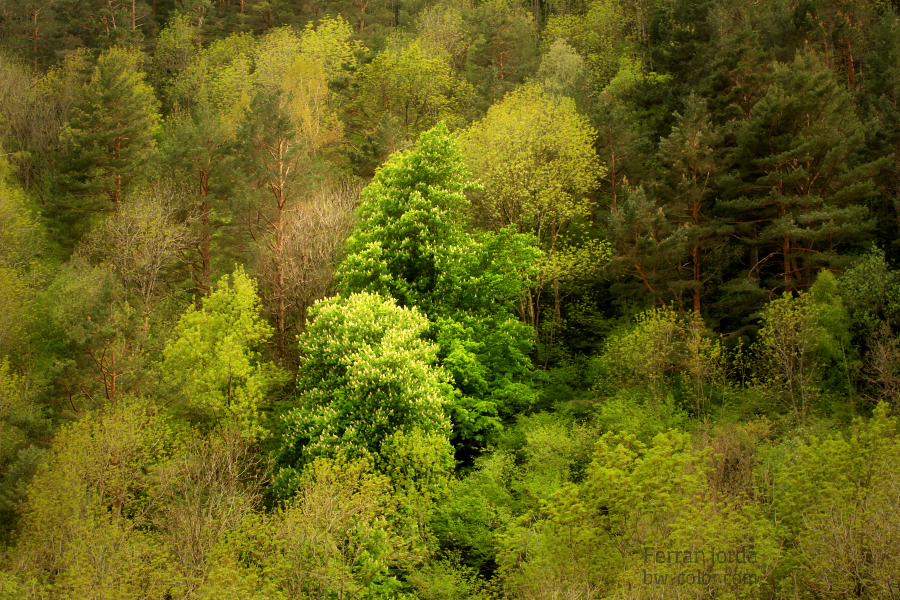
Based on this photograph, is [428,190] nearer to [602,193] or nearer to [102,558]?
[602,193]

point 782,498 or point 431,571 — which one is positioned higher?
point 782,498

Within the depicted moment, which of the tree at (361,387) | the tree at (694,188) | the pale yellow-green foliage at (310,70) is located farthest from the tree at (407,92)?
the tree at (361,387)

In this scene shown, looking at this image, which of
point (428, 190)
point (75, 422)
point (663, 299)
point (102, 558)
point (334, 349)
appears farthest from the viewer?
point (663, 299)

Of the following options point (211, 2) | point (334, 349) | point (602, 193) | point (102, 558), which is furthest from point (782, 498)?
point (211, 2)

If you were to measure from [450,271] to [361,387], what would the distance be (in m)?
7.09

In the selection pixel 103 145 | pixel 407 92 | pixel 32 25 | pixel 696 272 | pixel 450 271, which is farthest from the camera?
pixel 32 25

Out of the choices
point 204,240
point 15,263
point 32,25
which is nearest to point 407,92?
point 204,240

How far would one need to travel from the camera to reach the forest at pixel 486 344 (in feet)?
63.9

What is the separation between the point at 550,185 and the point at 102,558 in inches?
967

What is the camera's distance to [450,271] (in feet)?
99.8

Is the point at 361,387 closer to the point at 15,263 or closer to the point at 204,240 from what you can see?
the point at 204,240

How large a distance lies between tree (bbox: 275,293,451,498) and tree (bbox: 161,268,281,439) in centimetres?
410

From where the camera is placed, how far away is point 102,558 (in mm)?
20234

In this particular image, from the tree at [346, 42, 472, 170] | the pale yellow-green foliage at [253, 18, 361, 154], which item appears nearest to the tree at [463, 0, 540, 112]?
the tree at [346, 42, 472, 170]
